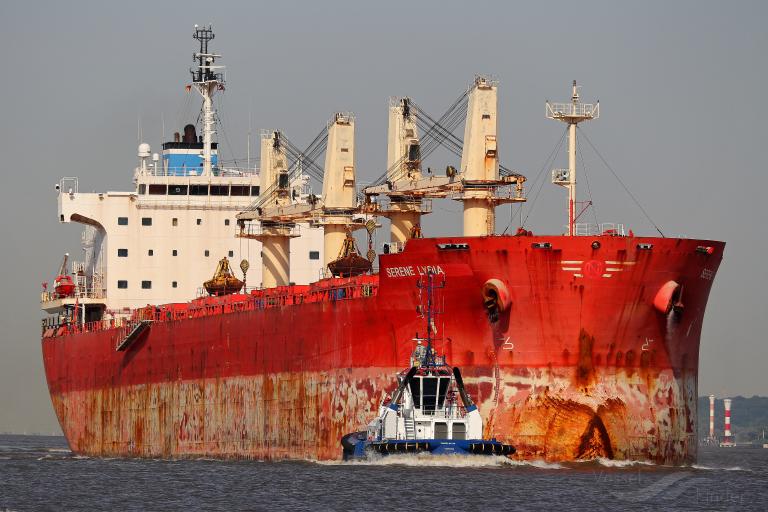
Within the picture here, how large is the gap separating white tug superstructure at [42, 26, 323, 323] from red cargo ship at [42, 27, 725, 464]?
11.4m

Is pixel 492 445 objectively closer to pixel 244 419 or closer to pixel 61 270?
pixel 244 419

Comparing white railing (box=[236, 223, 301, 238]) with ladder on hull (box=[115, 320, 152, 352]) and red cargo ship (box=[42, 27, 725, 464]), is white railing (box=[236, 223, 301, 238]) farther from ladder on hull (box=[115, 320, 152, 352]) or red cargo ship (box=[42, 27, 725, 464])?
red cargo ship (box=[42, 27, 725, 464])

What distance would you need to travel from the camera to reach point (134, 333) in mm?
60812

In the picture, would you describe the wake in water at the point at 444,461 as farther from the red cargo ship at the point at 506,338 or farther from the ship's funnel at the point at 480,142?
the ship's funnel at the point at 480,142

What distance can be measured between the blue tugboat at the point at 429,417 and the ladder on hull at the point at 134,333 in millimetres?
19003

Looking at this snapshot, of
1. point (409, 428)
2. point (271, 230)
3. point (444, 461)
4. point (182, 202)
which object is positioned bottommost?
point (444, 461)

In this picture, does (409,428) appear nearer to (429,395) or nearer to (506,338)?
(429,395)

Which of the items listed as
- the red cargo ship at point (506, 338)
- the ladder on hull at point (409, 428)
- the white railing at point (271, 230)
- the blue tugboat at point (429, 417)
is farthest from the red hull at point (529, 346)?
the white railing at point (271, 230)

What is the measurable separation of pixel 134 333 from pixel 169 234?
19.8 feet

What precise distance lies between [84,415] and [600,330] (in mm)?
28579

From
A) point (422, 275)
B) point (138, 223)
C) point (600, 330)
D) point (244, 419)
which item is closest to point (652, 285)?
point (600, 330)

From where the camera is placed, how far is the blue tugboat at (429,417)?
1651 inches

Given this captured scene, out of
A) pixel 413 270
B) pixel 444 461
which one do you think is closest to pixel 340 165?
pixel 413 270

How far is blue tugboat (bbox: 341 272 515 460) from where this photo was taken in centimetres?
4194
